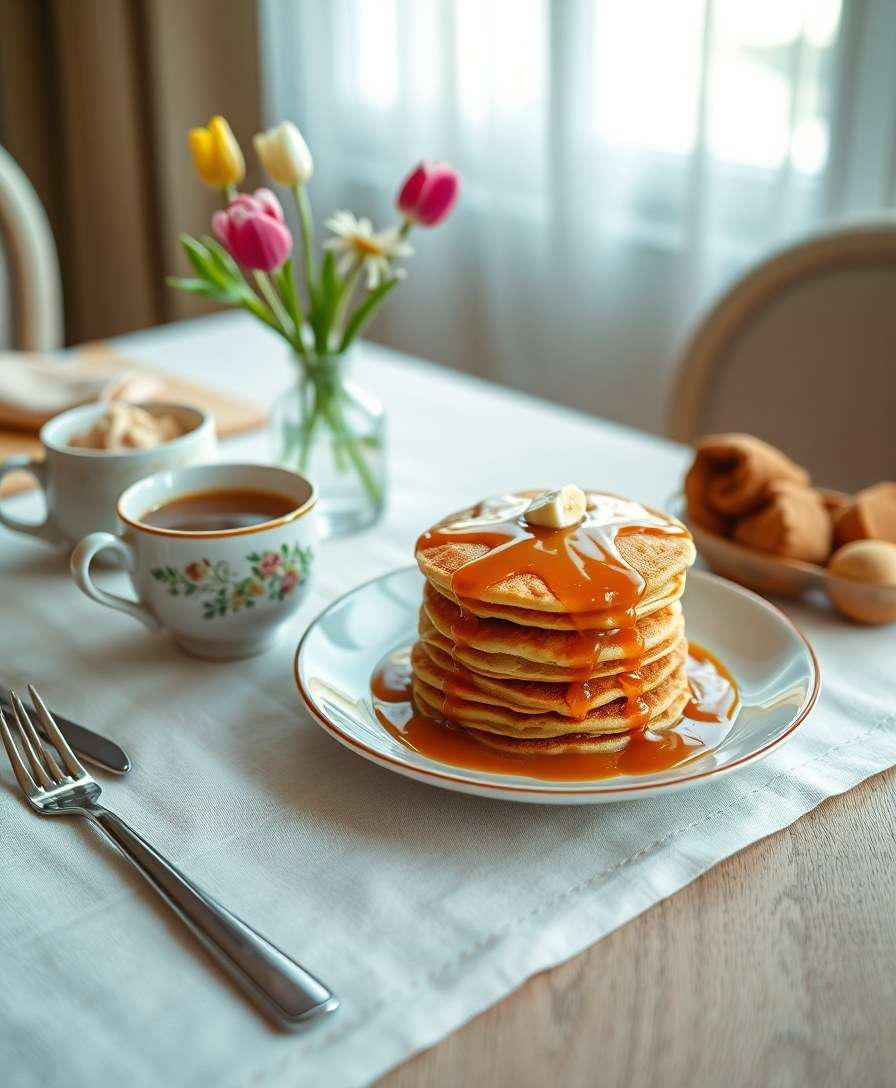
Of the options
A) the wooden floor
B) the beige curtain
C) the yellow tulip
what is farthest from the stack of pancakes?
the beige curtain

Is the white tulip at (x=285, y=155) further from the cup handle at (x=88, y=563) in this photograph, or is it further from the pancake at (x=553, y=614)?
the pancake at (x=553, y=614)

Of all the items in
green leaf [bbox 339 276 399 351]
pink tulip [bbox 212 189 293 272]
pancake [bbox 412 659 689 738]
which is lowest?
pancake [bbox 412 659 689 738]

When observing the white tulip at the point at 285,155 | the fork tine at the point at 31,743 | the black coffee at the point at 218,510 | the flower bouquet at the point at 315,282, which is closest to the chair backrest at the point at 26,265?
the flower bouquet at the point at 315,282

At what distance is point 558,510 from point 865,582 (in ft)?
0.91

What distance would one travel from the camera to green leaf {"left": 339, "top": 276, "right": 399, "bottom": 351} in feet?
3.15

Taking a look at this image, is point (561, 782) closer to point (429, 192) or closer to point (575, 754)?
point (575, 754)

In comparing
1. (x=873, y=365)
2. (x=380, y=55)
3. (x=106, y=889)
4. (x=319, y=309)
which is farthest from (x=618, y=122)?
(x=106, y=889)

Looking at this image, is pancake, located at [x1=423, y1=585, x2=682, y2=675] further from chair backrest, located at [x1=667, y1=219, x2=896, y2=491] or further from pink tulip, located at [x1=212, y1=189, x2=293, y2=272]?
chair backrest, located at [x1=667, y1=219, x2=896, y2=491]

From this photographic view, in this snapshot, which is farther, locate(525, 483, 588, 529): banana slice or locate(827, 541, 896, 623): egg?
locate(827, 541, 896, 623): egg

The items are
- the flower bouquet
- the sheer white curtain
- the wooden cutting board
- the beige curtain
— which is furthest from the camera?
the beige curtain

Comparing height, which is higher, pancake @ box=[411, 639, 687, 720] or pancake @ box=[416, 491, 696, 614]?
pancake @ box=[416, 491, 696, 614]

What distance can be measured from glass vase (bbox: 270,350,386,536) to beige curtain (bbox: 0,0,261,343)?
1.95 metres

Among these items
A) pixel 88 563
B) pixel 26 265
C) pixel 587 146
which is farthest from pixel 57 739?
pixel 587 146

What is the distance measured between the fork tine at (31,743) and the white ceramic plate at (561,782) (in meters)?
0.16
